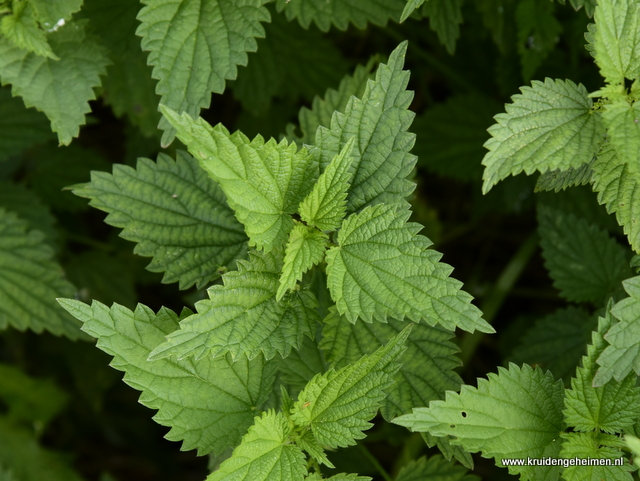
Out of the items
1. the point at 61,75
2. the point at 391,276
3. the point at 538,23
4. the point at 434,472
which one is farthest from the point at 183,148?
the point at 434,472

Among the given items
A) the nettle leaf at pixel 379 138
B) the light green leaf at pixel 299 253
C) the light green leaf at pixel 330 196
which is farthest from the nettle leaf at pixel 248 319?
the nettle leaf at pixel 379 138

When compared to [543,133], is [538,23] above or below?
above

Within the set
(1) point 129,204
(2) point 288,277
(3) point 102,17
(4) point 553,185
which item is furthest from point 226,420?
(3) point 102,17

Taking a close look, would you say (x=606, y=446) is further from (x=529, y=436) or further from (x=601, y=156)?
(x=601, y=156)

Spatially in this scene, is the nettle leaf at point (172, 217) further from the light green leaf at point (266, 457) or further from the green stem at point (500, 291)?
the green stem at point (500, 291)

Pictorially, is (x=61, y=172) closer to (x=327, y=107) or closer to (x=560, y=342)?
(x=327, y=107)

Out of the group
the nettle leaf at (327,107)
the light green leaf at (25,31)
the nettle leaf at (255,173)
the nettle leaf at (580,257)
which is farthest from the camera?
the nettle leaf at (580,257)
